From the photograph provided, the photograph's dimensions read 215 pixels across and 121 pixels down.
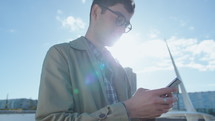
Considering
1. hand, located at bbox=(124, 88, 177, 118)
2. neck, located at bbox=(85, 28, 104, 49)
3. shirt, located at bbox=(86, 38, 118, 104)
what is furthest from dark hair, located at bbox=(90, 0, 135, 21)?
hand, located at bbox=(124, 88, 177, 118)

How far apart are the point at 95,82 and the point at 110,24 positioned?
0.71 meters

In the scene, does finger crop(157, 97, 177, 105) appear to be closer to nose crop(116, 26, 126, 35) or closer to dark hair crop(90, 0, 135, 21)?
nose crop(116, 26, 126, 35)

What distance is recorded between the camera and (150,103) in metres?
1.33

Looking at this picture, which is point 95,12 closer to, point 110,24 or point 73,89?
point 110,24

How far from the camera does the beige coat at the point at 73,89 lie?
141 centimetres

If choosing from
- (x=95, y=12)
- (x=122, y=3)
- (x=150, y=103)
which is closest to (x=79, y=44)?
(x=95, y=12)

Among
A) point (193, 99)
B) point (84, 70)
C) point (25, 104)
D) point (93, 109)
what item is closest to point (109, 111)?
point (93, 109)

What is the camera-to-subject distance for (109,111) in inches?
55.8

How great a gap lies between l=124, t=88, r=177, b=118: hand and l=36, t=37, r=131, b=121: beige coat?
0.08 m

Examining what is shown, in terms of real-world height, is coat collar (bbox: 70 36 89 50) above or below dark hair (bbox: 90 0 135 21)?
below

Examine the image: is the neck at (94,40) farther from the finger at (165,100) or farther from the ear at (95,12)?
the finger at (165,100)

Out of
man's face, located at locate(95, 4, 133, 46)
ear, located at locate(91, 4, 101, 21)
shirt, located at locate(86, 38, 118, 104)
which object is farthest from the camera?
ear, located at locate(91, 4, 101, 21)

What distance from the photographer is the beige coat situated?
1.41 m

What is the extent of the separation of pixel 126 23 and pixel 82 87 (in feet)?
3.12
